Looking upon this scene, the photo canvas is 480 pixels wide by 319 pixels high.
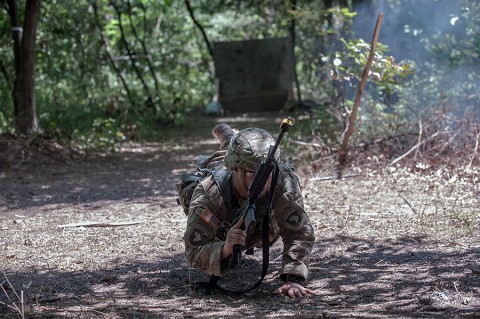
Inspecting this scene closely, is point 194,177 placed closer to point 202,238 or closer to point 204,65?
point 202,238

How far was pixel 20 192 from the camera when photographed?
332 inches

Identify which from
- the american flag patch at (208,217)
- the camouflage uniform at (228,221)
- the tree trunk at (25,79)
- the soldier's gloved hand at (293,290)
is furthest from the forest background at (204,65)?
the american flag patch at (208,217)

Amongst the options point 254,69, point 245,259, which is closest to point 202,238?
point 245,259

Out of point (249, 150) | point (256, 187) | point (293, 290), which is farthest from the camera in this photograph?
point (293, 290)

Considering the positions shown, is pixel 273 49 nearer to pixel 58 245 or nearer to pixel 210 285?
pixel 58 245

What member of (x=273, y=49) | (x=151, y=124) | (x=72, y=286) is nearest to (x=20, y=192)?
(x=72, y=286)

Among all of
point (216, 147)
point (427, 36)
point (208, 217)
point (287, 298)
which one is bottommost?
point (216, 147)

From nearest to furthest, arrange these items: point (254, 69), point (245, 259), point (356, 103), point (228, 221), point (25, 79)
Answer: point (228, 221)
point (245, 259)
point (356, 103)
point (25, 79)
point (254, 69)

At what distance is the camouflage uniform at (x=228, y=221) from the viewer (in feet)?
13.8

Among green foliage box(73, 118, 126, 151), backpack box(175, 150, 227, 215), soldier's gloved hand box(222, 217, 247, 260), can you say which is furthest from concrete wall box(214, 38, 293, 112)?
soldier's gloved hand box(222, 217, 247, 260)

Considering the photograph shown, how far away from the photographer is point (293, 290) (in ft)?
13.8

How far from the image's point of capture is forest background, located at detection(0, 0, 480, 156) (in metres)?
9.78

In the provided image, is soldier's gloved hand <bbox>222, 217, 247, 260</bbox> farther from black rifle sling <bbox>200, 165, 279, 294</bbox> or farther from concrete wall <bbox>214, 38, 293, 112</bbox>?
concrete wall <bbox>214, 38, 293, 112</bbox>

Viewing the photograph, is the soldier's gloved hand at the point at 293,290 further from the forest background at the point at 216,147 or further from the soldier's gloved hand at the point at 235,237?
the soldier's gloved hand at the point at 235,237
